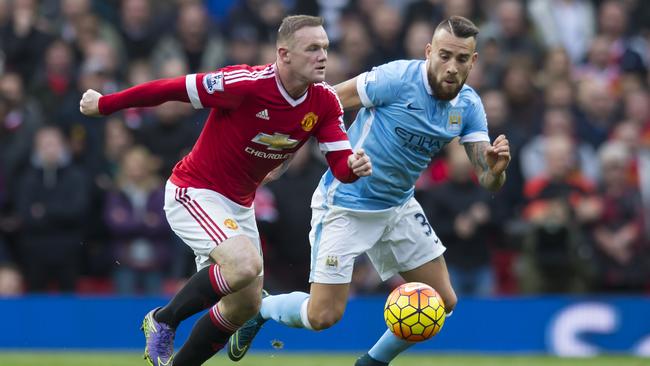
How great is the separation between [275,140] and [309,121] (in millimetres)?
268

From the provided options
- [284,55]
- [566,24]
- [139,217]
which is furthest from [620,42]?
[284,55]

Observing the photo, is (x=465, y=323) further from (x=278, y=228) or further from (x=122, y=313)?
(x=122, y=313)

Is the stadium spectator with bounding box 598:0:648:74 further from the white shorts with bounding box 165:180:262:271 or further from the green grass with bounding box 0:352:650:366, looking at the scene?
the white shorts with bounding box 165:180:262:271

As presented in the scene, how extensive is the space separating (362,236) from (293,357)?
12.6 feet

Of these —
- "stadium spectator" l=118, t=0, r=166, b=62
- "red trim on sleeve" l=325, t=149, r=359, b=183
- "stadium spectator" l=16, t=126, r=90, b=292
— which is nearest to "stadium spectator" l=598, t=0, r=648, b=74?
"stadium spectator" l=118, t=0, r=166, b=62

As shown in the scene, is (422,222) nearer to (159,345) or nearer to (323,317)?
(323,317)

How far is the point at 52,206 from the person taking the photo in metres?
13.4

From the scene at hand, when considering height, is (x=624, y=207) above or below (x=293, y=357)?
above

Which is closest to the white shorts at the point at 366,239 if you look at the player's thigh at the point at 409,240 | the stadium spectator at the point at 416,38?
the player's thigh at the point at 409,240

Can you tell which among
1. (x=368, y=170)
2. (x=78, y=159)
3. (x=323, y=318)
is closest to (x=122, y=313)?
(x=78, y=159)

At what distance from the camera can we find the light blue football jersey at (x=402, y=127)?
8.95 metres

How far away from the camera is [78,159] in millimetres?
13758

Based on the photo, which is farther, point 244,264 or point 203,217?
point 203,217

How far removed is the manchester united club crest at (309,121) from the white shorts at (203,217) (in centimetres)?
73
